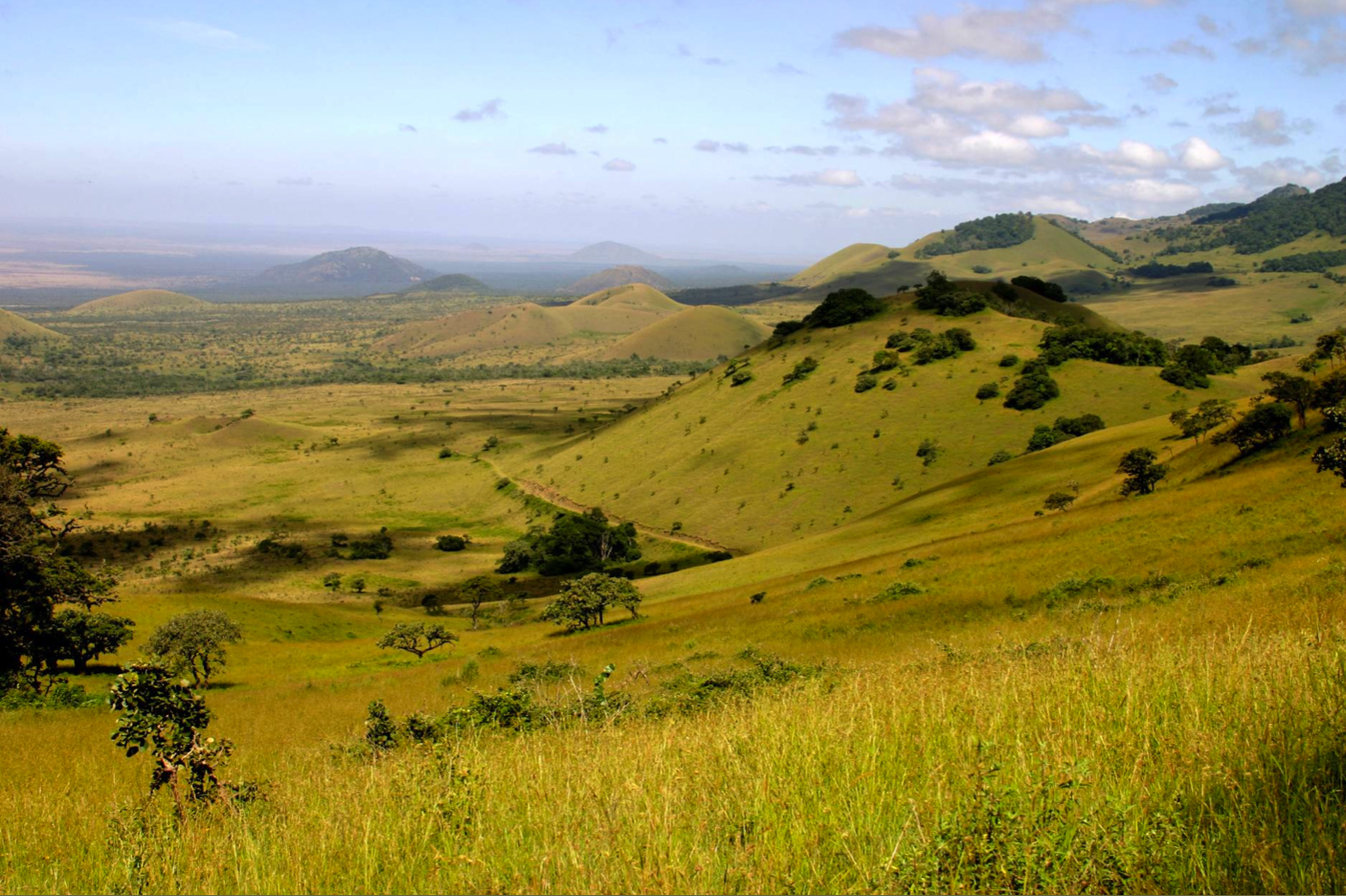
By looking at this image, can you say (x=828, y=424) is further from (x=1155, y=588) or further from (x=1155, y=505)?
(x=1155, y=588)

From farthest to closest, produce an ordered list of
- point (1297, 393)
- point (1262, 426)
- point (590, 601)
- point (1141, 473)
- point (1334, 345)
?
point (590, 601) → point (1334, 345) → point (1141, 473) → point (1262, 426) → point (1297, 393)

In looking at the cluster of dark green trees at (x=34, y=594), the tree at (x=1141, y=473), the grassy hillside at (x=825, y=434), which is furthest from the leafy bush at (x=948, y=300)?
the cluster of dark green trees at (x=34, y=594)

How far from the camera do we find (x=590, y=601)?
1732 inches

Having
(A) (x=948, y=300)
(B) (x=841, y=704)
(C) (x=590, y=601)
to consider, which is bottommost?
(C) (x=590, y=601)

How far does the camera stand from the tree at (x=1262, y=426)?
3600 cm

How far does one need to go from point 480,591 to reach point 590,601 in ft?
84.2

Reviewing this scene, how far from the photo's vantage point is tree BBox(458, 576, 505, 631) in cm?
6762

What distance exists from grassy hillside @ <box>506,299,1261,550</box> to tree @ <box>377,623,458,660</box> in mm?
33458

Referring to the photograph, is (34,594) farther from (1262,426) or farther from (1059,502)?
(1262,426)

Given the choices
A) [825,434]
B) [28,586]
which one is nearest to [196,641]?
[28,586]

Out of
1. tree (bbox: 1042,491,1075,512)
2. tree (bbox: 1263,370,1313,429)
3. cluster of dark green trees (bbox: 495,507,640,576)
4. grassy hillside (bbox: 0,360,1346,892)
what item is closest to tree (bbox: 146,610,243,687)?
grassy hillside (bbox: 0,360,1346,892)

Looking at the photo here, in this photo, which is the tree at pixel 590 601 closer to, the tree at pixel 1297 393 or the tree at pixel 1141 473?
the tree at pixel 1141 473

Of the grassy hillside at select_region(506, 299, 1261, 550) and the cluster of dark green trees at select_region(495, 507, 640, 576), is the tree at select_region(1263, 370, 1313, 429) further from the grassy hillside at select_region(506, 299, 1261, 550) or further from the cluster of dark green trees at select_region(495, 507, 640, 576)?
the cluster of dark green trees at select_region(495, 507, 640, 576)

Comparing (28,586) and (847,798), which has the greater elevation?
(847,798)
